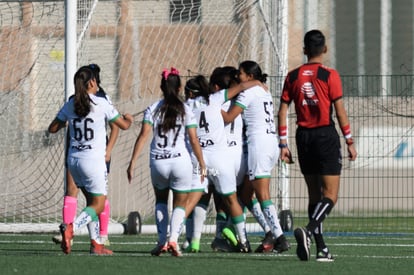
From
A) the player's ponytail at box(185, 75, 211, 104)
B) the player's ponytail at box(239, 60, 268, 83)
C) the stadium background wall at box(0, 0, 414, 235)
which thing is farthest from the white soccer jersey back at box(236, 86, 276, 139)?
the stadium background wall at box(0, 0, 414, 235)

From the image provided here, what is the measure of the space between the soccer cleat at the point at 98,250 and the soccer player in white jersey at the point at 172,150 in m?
0.56

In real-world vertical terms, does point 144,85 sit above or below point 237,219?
above

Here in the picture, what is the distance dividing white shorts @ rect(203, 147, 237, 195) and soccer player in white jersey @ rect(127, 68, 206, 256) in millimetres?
789

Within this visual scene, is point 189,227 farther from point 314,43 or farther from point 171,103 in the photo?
point 314,43

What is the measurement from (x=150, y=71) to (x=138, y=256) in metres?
7.91

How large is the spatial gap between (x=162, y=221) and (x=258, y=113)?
182 cm

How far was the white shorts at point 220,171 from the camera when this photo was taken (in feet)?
47.2

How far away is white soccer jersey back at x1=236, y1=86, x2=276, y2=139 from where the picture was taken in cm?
1451

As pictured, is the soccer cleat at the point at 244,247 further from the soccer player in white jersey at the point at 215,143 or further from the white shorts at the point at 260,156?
the white shorts at the point at 260,156

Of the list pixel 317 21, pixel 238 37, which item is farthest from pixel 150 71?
pixel 317 21

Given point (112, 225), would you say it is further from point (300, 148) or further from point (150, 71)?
point (300, 148)

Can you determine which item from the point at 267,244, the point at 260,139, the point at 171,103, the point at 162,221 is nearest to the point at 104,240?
the point at 162,221

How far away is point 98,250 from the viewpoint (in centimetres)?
1386

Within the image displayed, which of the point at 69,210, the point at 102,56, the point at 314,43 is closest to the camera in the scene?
the point at 314,43
